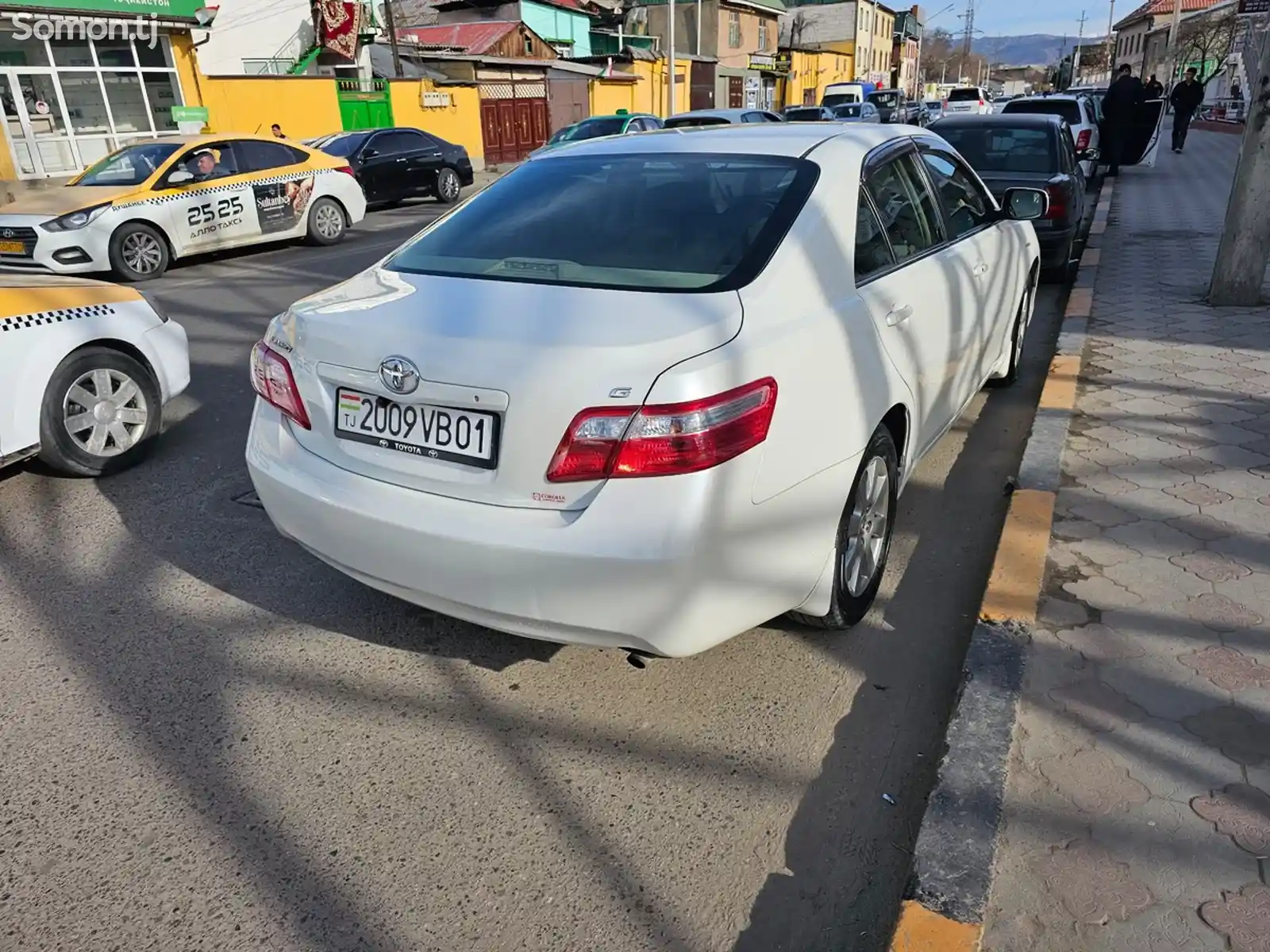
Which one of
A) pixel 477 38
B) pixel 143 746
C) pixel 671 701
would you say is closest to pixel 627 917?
pixel 671 701

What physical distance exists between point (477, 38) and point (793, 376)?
111 feet

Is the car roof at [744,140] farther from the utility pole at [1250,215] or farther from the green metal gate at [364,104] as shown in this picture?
the green metal gate at [364,104]

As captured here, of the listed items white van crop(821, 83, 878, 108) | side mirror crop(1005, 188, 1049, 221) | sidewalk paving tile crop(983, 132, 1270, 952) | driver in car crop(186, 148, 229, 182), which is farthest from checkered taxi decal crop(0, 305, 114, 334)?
white van crop(821, 83, 878, 108)

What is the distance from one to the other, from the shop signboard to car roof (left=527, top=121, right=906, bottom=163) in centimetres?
1933

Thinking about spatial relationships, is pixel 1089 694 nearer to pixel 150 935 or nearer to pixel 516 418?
pixel 516 418

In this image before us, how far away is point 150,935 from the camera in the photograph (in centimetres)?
210

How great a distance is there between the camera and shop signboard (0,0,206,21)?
57.6 ft

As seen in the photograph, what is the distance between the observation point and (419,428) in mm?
2463

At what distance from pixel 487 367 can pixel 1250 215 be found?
6.70 meters

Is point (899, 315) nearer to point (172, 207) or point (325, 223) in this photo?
point (172, 207)

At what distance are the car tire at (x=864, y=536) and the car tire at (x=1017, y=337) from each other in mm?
2576

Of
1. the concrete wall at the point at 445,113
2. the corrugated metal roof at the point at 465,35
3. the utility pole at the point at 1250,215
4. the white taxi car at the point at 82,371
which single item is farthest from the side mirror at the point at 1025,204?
the corrugated metal roof at the point at 465,35

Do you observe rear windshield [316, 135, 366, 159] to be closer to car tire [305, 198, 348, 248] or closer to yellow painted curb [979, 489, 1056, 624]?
car tire [305, 198, 348, 248]

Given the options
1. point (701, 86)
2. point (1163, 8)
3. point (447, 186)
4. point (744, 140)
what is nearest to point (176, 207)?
point (447, 186)
